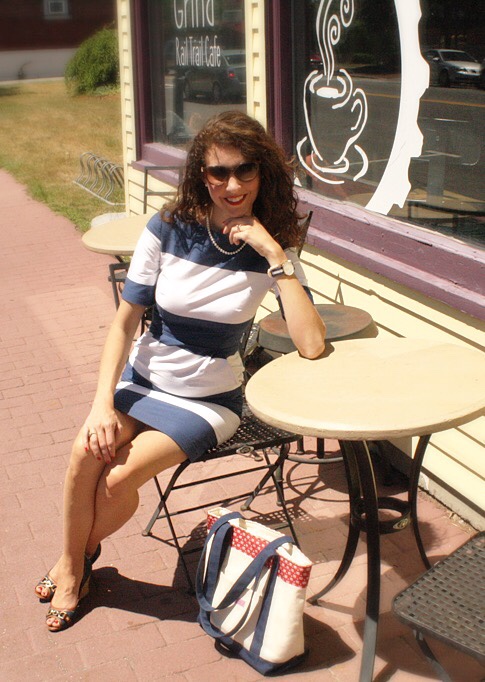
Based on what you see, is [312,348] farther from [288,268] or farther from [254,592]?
[254,592]

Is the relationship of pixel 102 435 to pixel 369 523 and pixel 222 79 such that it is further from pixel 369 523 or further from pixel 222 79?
pixel 222 79

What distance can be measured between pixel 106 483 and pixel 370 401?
97 cm

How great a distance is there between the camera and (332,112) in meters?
4.87

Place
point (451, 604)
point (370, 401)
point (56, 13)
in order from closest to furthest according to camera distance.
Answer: point (451, 604) → point (370, 401) → point (56, 13)

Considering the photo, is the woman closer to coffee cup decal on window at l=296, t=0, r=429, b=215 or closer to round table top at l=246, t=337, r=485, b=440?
round table top at l=246, t=337, r=485, b=440

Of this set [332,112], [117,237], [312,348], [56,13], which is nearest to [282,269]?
[312,348]

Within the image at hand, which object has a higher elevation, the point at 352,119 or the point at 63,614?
the point at 352,119

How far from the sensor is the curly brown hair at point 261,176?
3.01m

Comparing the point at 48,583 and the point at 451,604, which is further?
the point at 48,583

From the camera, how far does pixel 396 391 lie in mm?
2684

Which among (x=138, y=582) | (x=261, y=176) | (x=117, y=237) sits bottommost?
(x=138, y=582)

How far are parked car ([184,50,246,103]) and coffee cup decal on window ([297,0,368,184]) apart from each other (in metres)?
1.12

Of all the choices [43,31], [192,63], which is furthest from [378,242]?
[43,31]

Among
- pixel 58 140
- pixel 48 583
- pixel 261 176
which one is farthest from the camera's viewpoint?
pixel 58 140
